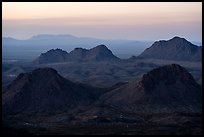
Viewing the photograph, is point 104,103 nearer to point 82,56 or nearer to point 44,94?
point 44,94

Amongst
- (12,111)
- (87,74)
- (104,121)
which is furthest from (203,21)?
(87,74)

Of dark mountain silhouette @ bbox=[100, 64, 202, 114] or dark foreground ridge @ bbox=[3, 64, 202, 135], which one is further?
dark mountain silhouette @ bbox=[100, 64, 202, 114]

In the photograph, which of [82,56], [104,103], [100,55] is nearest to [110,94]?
[104,103]

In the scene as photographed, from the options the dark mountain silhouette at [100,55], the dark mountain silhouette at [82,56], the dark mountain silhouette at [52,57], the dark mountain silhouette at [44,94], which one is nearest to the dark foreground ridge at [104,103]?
the dark mountain silhouette at [44,94]

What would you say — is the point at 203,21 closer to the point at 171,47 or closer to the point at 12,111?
the point at 12,111

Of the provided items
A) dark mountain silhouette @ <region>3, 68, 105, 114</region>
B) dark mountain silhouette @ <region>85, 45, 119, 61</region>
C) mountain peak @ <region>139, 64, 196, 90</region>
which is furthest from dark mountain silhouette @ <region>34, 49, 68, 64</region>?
mountain peak @ <region>139, 64, 196, 90</region>

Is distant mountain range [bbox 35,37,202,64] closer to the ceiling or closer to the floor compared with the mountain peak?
closer to the ceiling

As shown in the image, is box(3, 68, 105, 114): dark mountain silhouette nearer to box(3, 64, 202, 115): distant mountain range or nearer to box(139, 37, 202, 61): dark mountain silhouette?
box(3, 64, 202, 115): distant mountain range

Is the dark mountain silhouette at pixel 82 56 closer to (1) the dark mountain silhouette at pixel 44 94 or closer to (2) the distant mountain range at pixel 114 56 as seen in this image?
(2) the distant mountain range at pixel 114 56
